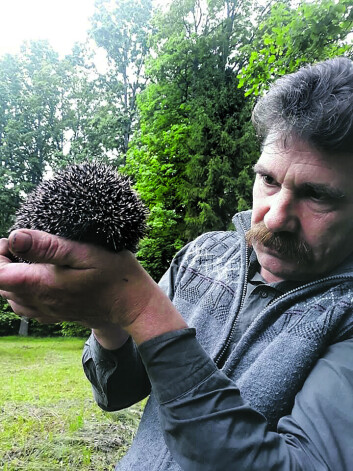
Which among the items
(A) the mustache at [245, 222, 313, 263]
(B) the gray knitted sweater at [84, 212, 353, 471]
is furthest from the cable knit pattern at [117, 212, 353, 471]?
(A) the mustache at [245, 222, 313, 263]

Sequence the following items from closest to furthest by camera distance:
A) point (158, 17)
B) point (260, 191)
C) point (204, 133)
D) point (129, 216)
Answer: point (129, 216) < point (260, 191) < point (204, 133) < point (158, 17)

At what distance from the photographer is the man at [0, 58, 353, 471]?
3.27ft

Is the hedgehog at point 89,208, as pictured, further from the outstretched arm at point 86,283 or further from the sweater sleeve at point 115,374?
the sweater sleeve at point 115,374

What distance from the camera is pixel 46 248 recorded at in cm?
97

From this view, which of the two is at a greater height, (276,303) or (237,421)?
(276,303)

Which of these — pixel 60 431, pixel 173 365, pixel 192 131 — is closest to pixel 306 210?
pixel 173 365

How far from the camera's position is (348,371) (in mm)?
1166

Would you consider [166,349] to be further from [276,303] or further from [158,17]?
[158,17]

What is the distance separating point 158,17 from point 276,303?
2031cm

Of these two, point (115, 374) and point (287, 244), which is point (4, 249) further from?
point (287, 244)

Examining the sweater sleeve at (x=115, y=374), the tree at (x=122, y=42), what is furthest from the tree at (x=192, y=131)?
the sweater sleeve at (x=115, y=374)

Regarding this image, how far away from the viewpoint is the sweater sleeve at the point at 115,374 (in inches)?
60.0

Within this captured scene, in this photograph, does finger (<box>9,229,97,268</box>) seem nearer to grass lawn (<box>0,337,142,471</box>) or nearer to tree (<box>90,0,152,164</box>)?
grass lawn (<box>0,337,142,471</box>)

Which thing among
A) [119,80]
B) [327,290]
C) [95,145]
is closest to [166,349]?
[327,290]
